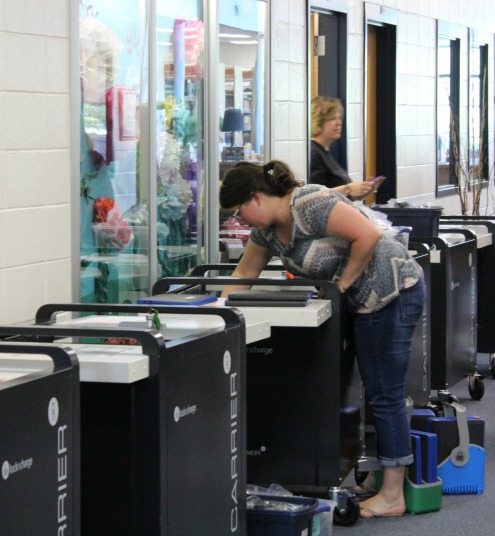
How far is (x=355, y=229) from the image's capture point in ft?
13.6

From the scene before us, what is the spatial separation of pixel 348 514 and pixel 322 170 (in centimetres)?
261

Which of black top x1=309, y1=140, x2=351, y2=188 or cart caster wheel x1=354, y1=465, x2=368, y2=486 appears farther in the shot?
black top x1=309, y1=140, x2=351, y2=188

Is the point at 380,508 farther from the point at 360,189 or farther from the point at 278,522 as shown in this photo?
the point at 360,189

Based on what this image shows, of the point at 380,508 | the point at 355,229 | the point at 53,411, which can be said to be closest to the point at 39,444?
the point at 53,411

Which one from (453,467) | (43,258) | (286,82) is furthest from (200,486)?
(286,82)

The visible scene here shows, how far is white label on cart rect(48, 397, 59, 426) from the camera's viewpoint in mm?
2576

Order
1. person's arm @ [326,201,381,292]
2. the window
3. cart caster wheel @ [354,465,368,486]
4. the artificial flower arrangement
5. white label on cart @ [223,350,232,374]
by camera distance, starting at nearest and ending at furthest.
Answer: white label on cart @ [223,350,232,374], person's arm @ [326,201,381,292], cart caster wheel @ [354,465,368,486], the artificial flower arrangement, the window

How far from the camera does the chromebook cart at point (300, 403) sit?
431cm

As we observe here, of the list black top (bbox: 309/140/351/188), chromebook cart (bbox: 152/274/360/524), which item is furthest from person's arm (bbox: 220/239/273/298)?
black top (bbox: 309/140/351/188)

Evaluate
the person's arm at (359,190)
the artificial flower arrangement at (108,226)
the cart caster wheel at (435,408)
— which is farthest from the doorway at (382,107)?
the artificial flower arrangement at (108,226)

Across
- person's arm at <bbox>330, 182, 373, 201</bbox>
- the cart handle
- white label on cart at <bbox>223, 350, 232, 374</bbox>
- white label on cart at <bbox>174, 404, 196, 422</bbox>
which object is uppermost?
person's arm at <bbox>330, 182, 373, 201</bbox>

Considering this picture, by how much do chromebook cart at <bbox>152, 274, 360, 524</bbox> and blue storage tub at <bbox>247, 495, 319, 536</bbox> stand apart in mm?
557

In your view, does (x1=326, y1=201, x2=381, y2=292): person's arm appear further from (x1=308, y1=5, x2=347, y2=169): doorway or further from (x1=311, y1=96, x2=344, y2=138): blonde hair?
(x1=308, y1=5, x2=347, y2=169): doorway

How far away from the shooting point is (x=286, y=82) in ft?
22.2
